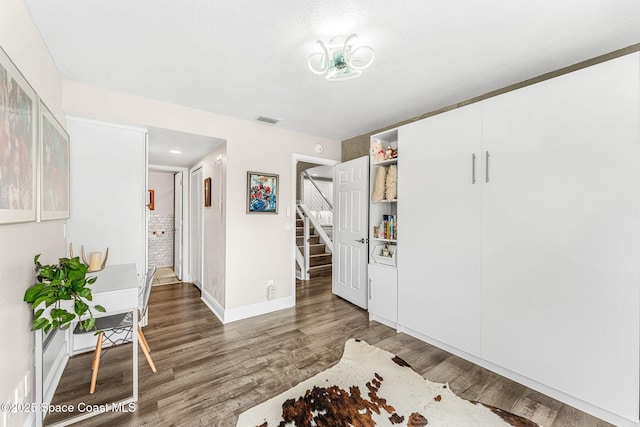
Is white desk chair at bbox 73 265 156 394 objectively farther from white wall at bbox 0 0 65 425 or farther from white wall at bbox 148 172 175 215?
white wall at bbox 148 172 175 215

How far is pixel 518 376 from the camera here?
209 cm

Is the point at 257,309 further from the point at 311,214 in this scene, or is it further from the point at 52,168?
the point at 311,214

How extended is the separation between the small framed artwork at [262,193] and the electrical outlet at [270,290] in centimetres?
96

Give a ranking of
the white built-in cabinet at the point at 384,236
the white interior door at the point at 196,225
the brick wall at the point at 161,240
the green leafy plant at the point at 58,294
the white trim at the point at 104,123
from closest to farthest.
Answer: the green leafy plant at the point at 58,294 < the white trim at the point at 104,123 < the white built-in cabinet at the point at 384,236 < the white interior door at the point at 196,225 < the brick wall at the point at 161,240

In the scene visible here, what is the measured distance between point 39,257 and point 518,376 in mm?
3565

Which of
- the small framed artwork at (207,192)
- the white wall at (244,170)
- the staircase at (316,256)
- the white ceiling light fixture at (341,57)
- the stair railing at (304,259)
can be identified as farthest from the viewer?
the staircase at (316,256)

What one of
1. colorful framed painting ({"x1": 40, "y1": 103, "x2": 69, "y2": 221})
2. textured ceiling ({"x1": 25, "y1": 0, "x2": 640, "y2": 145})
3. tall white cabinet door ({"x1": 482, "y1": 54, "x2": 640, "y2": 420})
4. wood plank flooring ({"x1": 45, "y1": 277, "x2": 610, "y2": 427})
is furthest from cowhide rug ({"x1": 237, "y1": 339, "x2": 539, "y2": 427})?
textured ceiling ({"x1": 25, "y1": 0, "x2": 640, "y2": 145})

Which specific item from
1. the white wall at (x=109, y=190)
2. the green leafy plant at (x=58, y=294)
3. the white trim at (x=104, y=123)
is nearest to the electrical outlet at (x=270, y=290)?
the white wall at (x=109, y=190)

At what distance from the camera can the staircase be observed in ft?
18.1

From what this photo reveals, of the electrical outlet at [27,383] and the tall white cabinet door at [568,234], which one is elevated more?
the tall white cabinet door at [568,234]

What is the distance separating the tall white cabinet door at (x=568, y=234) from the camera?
5.32ft

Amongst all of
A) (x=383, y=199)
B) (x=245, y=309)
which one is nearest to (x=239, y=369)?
(x=245, y=309)

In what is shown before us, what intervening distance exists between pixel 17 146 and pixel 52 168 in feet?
2.41

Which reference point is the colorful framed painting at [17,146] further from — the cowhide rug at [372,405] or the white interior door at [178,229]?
the white interior door at [178,229]
